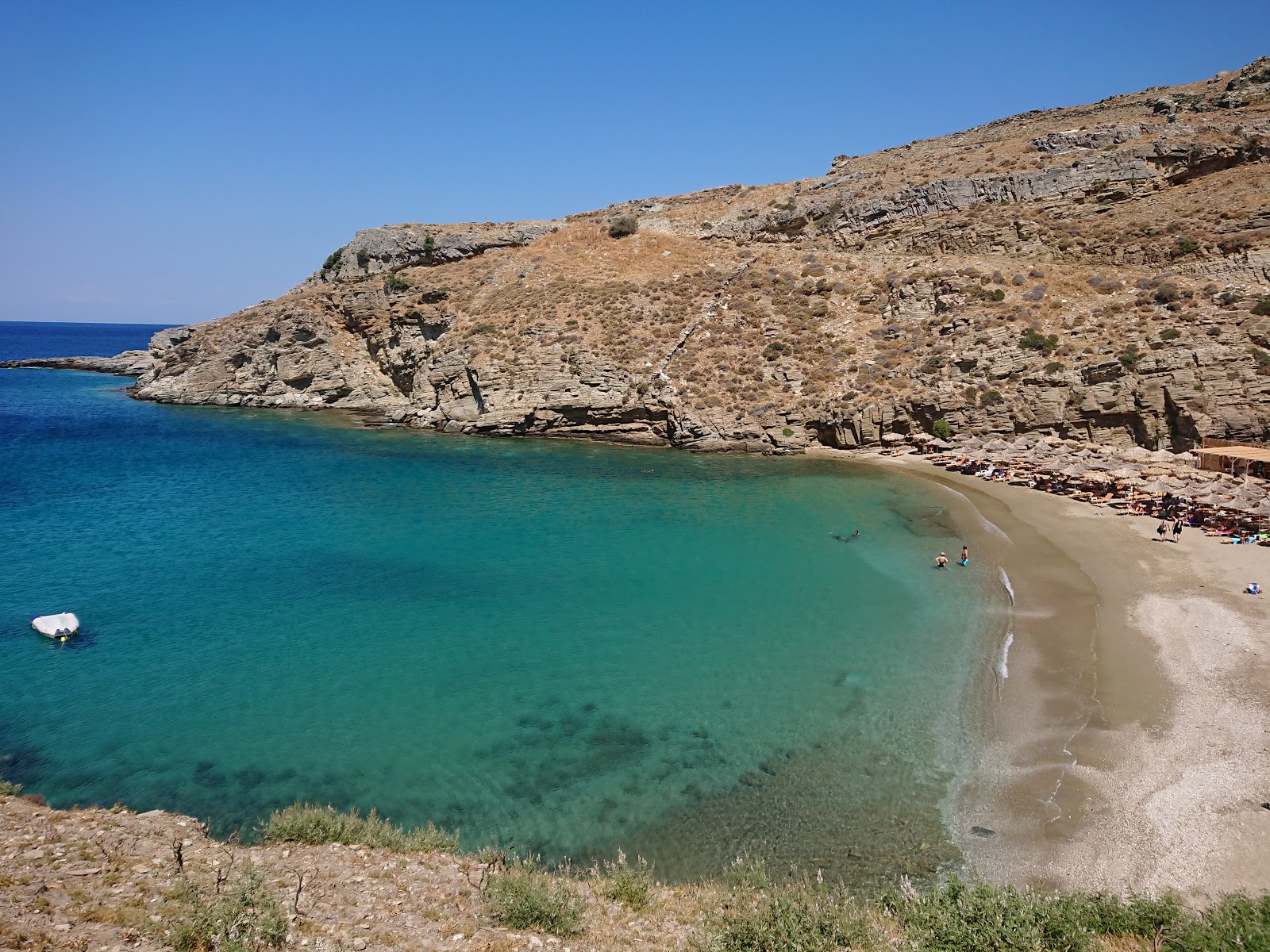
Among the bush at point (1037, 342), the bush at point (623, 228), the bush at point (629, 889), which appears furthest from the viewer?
the bush at point (623, 228)

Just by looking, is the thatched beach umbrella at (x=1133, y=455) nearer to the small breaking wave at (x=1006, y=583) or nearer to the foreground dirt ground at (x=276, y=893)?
the small breaking wave at (x=1006, y=583)

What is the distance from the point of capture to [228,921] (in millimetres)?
7215

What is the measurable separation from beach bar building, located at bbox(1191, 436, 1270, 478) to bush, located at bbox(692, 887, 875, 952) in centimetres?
3193

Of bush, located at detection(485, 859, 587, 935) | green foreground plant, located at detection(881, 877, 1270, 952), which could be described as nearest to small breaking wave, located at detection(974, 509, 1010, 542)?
green foreground plant, located at detection(881, 877, 1270, 952)

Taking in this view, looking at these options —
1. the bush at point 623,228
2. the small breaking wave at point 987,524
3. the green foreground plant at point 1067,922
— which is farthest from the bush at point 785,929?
the bush at point 623,228

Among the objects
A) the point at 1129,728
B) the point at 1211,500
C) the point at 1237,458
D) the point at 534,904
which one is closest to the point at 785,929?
the point at 534,904

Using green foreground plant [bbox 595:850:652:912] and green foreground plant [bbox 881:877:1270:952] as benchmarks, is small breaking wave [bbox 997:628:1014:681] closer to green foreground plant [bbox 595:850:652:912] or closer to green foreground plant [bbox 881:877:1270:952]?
green foreground plant [bbox 881:877:1270:952]

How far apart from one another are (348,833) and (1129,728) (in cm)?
1482

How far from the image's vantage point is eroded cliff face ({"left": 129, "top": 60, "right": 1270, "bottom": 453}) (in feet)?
125

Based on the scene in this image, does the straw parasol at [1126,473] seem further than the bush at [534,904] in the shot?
Yes

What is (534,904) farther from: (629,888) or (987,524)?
(987,524)

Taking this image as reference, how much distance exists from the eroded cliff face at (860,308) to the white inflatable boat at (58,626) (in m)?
30.8

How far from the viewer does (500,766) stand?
43.3ft

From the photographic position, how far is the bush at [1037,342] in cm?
3962
